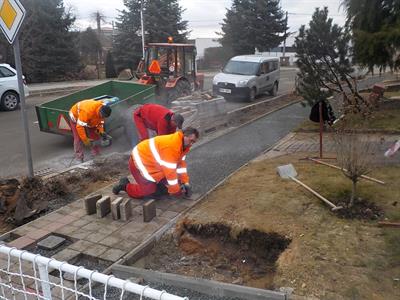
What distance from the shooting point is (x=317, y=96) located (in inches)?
417

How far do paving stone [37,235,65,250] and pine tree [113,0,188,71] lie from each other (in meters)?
32.4

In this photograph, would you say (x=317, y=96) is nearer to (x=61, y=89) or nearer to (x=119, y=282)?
(x=119, y=282)

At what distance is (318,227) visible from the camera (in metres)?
4.70

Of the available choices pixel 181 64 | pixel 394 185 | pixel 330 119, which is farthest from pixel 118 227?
pixel 181 64

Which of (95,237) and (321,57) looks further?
(321,57)

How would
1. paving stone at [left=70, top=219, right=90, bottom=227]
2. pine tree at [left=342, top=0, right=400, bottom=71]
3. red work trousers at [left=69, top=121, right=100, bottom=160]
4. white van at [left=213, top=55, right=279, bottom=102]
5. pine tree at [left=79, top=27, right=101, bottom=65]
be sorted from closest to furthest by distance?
paving stone at [left=70, top=219, right=90, bottom=227] → red work trousers at [left=69, top=121, right=100, bottom=160] → pine tree at [left=342, top=0, right=400, bottom=71] → white van at [left=213, top=55, right=279, bottom=102] → pine tree at [left=79, top=27, right=101, bottom=65]

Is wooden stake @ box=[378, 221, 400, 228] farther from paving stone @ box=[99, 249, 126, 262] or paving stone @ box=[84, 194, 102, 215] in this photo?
paving stone @ box=[84, 194, 102, 215]

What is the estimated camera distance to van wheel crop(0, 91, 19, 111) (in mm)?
14883

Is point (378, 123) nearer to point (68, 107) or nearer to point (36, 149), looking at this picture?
point (68, 107)

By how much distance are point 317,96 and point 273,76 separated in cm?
890

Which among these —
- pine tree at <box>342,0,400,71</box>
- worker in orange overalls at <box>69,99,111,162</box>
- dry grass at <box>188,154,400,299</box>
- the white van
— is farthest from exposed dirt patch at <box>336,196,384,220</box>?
the white van

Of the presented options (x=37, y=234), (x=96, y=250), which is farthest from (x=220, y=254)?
(x=37, y=234)

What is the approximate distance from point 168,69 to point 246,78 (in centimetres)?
373

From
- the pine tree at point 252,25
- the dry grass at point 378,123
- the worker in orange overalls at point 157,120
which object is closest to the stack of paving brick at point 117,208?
the worker in orange overalls at point 157,120
